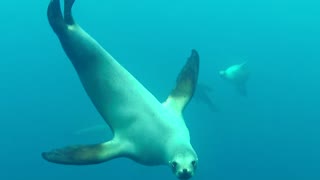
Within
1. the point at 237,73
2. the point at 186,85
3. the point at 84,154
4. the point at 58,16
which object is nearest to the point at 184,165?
the point at 84,154

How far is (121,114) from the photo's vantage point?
4.98m

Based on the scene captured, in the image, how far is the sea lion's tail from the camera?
521cm

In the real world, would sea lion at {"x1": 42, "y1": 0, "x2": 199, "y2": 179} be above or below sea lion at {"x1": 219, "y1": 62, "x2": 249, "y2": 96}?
below

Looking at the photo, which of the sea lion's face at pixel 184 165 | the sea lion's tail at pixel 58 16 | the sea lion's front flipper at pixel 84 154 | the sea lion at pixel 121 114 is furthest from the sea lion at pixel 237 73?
the sea lion's face at pixel 184 165

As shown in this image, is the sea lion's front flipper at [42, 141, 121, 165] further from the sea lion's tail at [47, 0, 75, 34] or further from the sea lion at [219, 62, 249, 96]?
the sea lion at [219, 62, 249, 96]

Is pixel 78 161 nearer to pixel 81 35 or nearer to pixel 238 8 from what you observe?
pixel 81 35

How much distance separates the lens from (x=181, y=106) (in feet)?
17.6

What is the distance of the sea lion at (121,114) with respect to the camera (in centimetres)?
467

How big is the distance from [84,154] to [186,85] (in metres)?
1.28

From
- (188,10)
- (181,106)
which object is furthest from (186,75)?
(188,10)

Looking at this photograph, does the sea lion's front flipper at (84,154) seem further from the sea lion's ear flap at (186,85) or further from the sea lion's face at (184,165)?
the sea lion's ear flap at (186,85)

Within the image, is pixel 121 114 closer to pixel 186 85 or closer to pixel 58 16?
pixel 186 85

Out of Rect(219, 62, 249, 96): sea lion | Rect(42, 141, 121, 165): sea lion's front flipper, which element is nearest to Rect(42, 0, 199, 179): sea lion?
Rect(42, 141, 121, 165): sea lion's front flipper

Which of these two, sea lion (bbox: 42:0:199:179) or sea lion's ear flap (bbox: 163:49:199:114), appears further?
sea lion's ear flap (bbox: 163:49:199:114)
